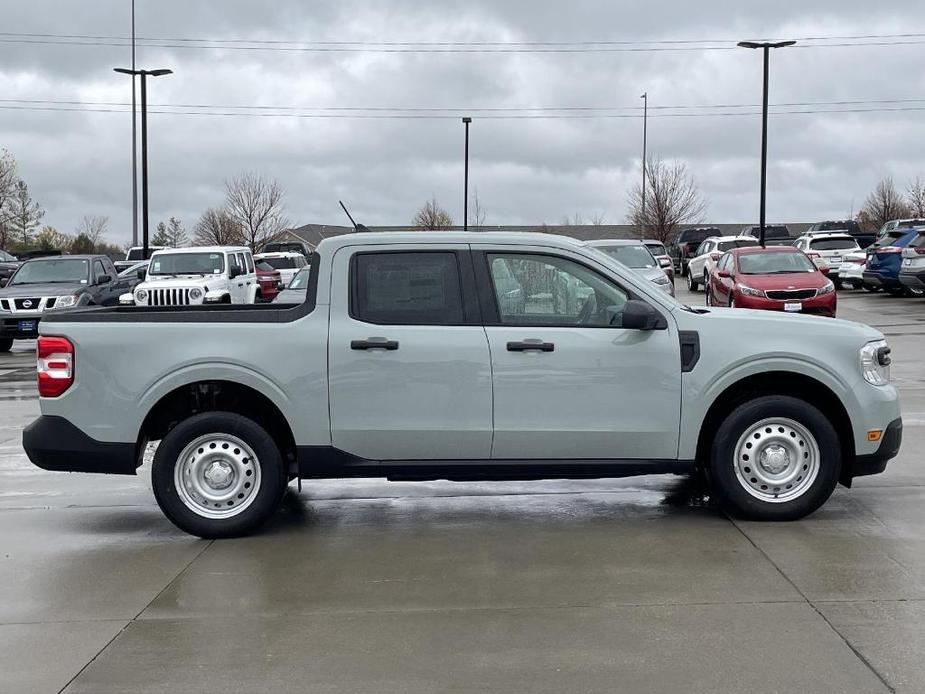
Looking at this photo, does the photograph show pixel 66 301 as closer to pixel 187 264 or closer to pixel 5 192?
pixel 187 264

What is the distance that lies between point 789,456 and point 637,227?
65.3 metres

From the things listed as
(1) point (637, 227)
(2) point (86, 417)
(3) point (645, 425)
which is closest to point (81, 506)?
(2) point (86, 417)

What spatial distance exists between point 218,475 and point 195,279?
17480 millimetres

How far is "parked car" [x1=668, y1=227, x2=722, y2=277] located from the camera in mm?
53219

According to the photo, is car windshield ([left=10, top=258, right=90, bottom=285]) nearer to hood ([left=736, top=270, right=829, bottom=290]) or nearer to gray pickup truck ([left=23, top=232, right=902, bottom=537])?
hood ([left=736, top=270, right=829, bottom=290])

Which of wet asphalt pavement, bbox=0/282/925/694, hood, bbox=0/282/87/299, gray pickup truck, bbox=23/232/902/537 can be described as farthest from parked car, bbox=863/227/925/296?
gray pickup truck, bbox=23/232/902/537

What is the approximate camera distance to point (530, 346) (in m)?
7.18

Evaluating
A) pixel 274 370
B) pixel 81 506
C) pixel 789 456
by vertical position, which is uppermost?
pixel 274 370

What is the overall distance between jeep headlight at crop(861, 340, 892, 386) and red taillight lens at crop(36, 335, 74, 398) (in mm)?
4895

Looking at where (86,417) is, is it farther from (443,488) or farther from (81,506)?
(443,488)

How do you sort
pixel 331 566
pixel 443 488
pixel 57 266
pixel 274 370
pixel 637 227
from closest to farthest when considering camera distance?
pixel 331 566
pixel 274 370
pixel 443 488
pixel 57 266
pixel 637 227

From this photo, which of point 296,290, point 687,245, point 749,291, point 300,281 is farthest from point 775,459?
point 687,245

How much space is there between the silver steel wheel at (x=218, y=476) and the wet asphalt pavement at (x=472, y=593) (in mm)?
233

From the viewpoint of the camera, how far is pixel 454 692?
15.3 feet
